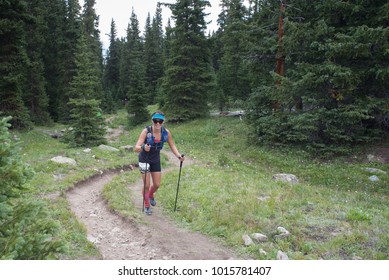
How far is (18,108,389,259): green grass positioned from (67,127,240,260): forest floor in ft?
0.90

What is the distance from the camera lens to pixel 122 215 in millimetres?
8391

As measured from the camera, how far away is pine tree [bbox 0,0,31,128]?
22.5 meters

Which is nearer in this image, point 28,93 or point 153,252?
point 153,252

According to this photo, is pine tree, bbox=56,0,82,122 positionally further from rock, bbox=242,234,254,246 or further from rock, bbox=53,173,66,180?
rock, bbox=242,234,254,246

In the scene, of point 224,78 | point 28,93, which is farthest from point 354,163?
point 28,93

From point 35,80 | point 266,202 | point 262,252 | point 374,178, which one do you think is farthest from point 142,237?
point 35,80

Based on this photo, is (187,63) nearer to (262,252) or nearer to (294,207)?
(294,207)

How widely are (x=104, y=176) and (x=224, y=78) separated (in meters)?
24.4

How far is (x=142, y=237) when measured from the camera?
7.24 meters

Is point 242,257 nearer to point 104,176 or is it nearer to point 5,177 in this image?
point 5,177

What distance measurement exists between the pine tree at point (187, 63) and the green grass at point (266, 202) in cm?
1317

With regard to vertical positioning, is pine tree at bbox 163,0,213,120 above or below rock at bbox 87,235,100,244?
above

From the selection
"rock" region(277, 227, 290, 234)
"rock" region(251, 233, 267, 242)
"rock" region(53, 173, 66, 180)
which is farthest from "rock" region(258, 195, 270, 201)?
"rock" region(53, 173, 66, 180)

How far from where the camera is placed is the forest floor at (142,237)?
645 centimetres
